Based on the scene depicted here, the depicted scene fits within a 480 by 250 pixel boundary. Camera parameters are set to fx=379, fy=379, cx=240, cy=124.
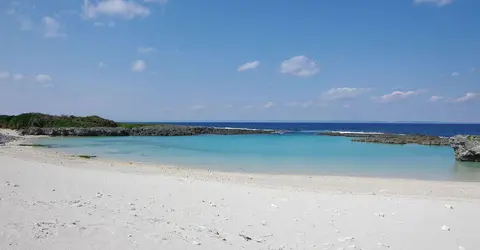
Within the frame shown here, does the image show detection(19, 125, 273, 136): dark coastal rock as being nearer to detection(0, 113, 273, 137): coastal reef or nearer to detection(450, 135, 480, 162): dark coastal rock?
detection(0, 113, 273, 137): coastal reef

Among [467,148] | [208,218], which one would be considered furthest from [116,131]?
[208,218]

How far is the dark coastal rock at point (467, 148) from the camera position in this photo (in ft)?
93.6

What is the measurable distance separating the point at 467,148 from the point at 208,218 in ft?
90.3

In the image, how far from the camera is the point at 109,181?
520 inches

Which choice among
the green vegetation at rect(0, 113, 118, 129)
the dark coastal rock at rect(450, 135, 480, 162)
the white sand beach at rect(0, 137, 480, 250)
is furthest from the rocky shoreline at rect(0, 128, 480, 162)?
the white sand beach at rect(0, 137, 480, 250)

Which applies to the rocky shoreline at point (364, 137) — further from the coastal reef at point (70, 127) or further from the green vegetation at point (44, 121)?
the green vegetation at point (44, 121)

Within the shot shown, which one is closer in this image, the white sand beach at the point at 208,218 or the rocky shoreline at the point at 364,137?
the white sand beach at the point at 208,218

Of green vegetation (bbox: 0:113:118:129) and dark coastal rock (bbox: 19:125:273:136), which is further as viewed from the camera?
green vegetation (bbox: 0:113:118:129)

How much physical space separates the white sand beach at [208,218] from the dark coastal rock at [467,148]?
67.6 feet

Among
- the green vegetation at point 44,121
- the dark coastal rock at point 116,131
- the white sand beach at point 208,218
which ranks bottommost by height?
the white sand beach at point 208,218

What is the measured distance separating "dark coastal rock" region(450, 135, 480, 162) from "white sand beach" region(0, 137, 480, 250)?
20.6 metres

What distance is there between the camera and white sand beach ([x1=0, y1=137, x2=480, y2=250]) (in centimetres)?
595

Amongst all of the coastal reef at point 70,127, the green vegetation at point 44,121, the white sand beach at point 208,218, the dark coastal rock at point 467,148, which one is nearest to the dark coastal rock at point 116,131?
the coastal reef at point 70,127

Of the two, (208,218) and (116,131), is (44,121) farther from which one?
(208,218)
